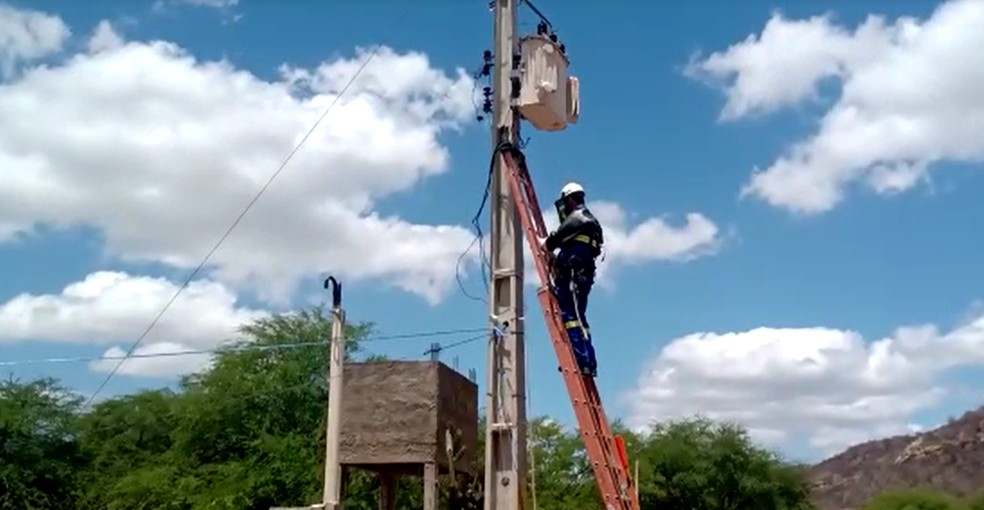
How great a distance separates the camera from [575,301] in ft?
→ 33.8

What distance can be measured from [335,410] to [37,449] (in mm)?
27780

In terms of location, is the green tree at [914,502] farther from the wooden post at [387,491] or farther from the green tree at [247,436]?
the wooden post at [387,491]

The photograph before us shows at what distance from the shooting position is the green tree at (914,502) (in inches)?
2026

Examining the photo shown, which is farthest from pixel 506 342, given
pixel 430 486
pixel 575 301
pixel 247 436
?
pixel 247 436

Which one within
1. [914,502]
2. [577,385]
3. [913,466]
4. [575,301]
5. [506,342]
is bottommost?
[577,385]

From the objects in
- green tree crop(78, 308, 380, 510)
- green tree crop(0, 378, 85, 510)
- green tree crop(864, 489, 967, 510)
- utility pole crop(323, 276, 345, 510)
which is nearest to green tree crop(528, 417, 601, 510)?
green tree crop(78, 308, 380, 510)

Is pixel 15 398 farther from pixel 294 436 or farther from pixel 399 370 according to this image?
pixel 399 370

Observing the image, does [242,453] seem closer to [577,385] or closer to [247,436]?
[247,436]

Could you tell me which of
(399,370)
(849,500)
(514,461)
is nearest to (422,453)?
(399,370)

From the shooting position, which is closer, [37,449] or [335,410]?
[335,410]

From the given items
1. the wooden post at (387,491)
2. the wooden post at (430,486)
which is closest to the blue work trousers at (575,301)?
the wooden post at (430,486)

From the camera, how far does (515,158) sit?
10.7 meters

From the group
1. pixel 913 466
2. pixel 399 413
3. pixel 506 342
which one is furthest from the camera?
pixel 913 466

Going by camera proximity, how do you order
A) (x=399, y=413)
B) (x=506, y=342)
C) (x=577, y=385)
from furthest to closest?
1. (x=399, y=413)
2. (x=506, y=342)
3. (x=577, y=385)
